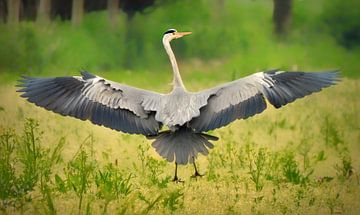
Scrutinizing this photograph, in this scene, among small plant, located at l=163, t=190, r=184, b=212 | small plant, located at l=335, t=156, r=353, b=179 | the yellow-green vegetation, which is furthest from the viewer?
small plant, located at l=335, t=156, r=353, b=179

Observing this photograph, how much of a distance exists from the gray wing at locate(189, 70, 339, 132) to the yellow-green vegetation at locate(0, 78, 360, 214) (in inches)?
14.3

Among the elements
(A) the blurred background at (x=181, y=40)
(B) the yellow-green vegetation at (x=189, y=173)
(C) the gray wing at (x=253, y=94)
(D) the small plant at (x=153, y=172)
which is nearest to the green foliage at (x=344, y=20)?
(A) the blurred background at (x=181, y=40)

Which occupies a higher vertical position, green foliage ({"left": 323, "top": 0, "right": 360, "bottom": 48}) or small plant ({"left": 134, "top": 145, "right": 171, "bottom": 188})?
green foliage ({"left": 323, "top": 0, "right": 360, "bottom": 48})

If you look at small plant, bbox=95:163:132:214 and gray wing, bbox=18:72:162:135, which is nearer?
small plant, bbox=95:163:132:214

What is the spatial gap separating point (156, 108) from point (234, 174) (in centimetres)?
74

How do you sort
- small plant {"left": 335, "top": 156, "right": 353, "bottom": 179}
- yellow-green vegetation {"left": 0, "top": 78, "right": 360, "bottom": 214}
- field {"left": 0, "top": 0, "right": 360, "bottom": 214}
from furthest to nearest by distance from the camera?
small plant {"left": 335, "top": 156, "right": 353, "bottom": 179} < field {"left": 0, "top": 0, "right": 360, "bottom": 214} < yellow-green vegetation {"left": 0, "top": 78, "right": 360, "bottom": 214}

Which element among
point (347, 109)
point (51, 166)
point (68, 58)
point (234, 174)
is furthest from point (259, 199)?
point (68, 58)

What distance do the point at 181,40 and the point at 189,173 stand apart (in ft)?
22.7

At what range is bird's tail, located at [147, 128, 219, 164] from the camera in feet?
19.2

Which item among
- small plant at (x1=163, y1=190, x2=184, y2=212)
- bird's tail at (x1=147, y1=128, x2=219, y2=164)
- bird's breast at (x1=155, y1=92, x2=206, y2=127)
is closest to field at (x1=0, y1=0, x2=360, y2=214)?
small plant at (x1=163, y1=190, x2=184, y2=212)

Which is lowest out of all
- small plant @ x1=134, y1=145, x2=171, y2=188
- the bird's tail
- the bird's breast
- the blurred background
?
small plant @ x1=134, y1=145, x2=171, y2=188

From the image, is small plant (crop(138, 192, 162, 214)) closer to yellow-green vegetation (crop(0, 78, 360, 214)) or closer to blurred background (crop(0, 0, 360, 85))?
yellow-green vegetation (crop(0, 78, 360, 214))

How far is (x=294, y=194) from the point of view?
585cm

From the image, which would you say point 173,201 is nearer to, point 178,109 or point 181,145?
point 181,145
